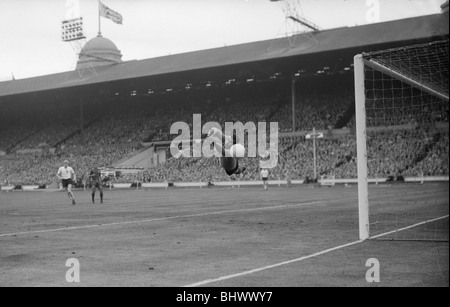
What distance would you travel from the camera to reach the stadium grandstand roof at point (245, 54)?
41.3 m

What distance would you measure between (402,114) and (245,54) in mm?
19611

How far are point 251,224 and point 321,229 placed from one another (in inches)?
79.9

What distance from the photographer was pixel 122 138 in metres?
55.9

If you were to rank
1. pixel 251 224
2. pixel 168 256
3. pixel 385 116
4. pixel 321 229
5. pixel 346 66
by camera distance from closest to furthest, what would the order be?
pixel 168 256
pixel 321 229
pixel 251 224
pixel 385 116
pixel 346 66

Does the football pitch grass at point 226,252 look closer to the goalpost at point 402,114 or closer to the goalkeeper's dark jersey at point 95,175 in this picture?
the goalpost at point 402,114

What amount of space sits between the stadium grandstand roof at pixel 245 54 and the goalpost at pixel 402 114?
497 centimetres

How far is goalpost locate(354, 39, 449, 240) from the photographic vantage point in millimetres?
9852

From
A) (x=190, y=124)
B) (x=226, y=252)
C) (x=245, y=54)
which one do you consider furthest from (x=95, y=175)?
(x=190, y=124)

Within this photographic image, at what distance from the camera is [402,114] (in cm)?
3281

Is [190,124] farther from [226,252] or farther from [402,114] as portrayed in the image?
[226,252]

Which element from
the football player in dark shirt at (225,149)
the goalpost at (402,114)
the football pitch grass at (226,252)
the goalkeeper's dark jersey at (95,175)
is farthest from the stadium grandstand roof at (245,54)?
the football player in dark shirt at (225,149)
